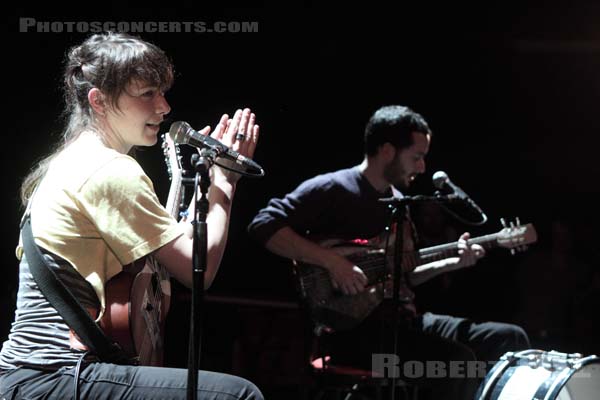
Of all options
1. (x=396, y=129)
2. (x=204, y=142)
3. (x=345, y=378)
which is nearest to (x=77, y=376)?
(x=204, y=142)

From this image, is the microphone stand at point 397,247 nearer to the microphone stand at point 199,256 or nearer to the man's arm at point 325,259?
the man's arm at point 325,259

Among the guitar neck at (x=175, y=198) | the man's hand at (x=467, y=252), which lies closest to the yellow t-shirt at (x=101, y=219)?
the guitar neck at (x=175, y=198)

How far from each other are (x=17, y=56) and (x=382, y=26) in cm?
275

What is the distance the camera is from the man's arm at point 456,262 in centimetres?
402

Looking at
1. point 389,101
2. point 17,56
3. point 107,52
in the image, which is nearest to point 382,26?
point 389,101

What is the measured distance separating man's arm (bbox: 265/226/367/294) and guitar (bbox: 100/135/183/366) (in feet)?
4.86

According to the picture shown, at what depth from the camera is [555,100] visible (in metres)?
6.60

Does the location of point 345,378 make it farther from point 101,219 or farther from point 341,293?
point 101,219

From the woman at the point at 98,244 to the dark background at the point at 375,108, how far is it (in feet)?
7.27

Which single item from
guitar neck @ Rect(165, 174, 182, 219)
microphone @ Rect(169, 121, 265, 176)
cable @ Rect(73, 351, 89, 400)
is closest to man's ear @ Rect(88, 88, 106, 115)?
microphone @ Rect(169, 121, 265, 176)

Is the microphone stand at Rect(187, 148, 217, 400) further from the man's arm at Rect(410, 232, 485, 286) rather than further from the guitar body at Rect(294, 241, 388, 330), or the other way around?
the man's arm at Rect(410, 232, 485, 286)

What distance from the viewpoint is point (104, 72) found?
2.13 m

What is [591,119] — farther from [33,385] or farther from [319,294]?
[33,385]

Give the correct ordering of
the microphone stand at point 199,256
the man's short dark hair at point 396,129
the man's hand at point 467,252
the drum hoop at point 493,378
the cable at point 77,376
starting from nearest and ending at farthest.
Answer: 1. the cable at point 77,376
2. the microphone stand at point 199,256
3. the drum hoop at point 493,378
4. the man's hand at point 467,252
5. the man's short dark hair at point 396,129
